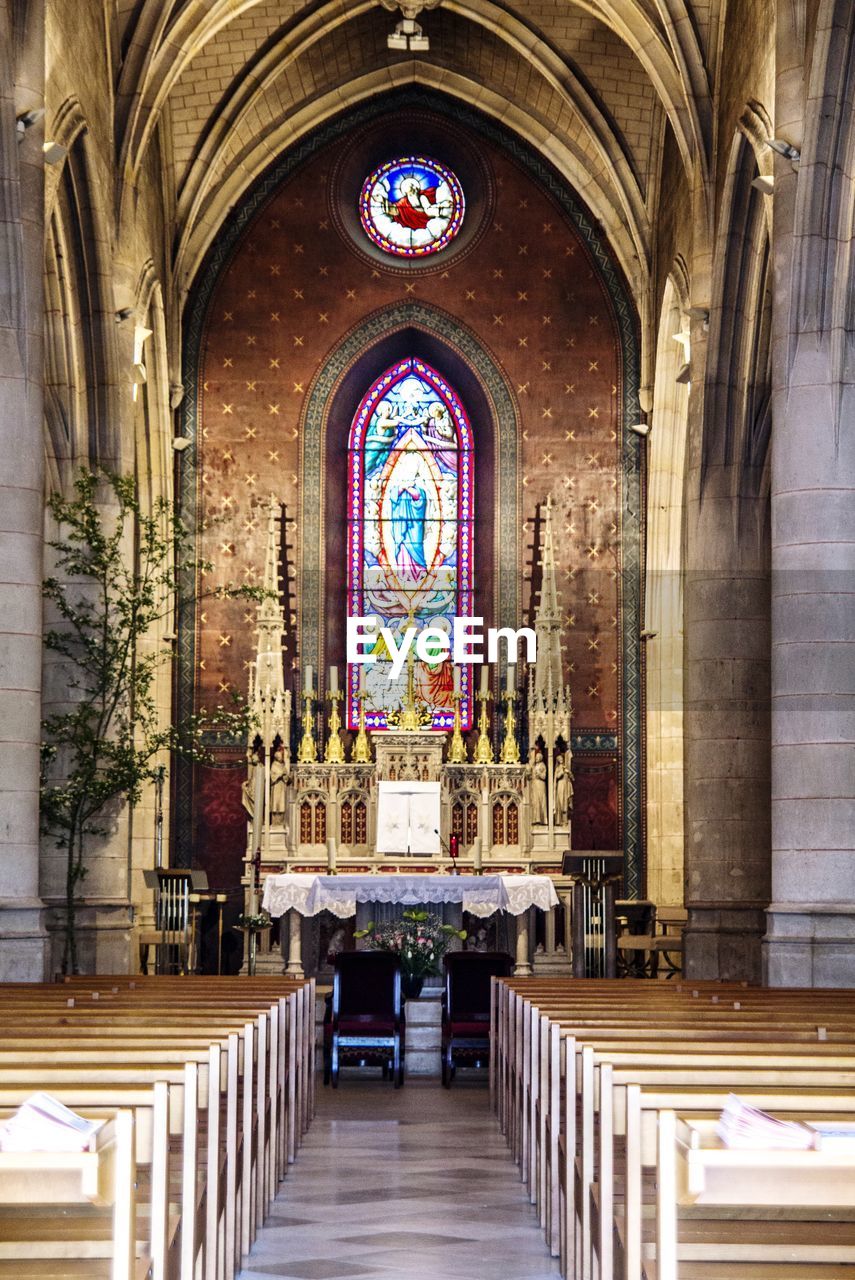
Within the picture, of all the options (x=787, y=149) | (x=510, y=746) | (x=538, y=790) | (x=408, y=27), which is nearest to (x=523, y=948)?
(x=538, y=790)

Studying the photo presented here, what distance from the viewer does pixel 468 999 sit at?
42.5 feet

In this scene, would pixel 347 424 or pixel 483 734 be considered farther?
pixel 347 424

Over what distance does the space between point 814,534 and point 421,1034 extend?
5572 millimetres

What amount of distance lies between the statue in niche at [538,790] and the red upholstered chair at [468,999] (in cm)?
682

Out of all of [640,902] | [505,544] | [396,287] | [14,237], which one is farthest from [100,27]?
[640,902]

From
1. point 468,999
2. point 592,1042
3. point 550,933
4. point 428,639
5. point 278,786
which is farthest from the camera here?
point 428,639

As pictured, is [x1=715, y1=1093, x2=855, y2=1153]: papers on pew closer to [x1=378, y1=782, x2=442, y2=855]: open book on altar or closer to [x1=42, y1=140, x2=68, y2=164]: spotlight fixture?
[x1=42, y1=140, x2=68, y2=164]: spotlight fixture

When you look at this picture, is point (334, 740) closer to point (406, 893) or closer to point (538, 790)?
point (538, 790)

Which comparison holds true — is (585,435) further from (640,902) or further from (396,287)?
(640,902)

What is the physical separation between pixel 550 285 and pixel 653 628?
4575 millimetres

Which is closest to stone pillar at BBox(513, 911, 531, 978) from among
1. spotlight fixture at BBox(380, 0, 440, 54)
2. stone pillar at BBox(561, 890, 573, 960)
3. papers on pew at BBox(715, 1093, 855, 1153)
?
stone pillar at BBox(561, 890, 573, 960)

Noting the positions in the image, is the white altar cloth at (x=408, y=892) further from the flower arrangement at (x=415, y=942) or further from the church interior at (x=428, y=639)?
the flower arrangement at (x=415, y=942)

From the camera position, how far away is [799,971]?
12.0 metres

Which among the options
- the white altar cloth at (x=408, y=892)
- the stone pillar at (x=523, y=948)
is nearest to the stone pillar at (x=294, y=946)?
the white altar cloth at (x=408, y=892)
